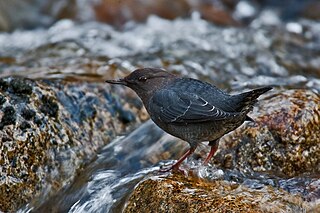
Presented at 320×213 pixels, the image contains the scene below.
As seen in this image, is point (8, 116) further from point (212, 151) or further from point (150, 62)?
point (150, 62)

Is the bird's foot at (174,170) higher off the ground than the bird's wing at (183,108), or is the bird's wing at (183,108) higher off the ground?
the bird's wing at (183,108)

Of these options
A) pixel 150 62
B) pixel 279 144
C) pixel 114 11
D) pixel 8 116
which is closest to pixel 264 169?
pixel 279 144

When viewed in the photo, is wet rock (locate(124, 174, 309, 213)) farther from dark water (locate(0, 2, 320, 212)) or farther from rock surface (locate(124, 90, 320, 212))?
dark water (locate(0, 2, 320, 212))

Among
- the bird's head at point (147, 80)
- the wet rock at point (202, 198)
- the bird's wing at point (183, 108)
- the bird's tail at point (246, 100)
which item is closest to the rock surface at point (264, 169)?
the wet rock at point (202, 198)

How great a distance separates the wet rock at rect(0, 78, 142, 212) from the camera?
5191 mm

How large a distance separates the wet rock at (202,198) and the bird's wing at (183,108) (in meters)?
0.51

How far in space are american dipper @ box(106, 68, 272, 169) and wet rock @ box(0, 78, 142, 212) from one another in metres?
0.86

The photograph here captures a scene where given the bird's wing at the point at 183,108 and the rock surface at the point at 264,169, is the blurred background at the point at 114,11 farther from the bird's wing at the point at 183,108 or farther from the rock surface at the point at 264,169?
the bird's wing at the point at 183,108

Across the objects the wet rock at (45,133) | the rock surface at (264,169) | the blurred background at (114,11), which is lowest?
the rock surface at (264,169)

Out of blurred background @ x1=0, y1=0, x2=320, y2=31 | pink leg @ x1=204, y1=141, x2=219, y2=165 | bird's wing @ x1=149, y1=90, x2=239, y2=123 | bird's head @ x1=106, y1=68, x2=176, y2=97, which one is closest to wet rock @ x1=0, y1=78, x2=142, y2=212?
bird's head @ x1=106, y1=68, x2=176, y2=97

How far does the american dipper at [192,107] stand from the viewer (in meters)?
4.74

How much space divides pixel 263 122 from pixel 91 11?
6107 millimetres

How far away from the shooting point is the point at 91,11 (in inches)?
424

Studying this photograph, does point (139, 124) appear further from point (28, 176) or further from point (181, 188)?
point (181, 188)
